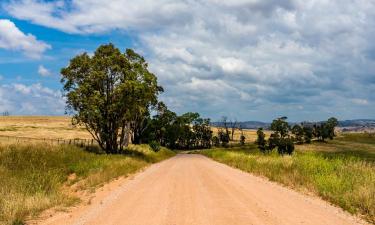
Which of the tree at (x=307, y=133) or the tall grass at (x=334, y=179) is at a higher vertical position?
the tree at (x=307, y=133)

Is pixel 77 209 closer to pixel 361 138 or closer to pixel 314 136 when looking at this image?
pixel 314 136

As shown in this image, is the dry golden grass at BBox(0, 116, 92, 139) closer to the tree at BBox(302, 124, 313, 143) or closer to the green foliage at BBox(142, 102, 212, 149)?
the green foliage at BBox(142, 102, 212, 149)

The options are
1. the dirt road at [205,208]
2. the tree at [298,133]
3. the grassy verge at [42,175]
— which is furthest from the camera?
the tree at [298,133]

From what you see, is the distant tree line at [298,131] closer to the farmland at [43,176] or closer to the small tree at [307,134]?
the small tree at [307,134]

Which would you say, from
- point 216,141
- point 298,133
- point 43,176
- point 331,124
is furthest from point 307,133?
point 43,176

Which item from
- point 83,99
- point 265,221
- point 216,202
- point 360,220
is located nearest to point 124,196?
point 216,202

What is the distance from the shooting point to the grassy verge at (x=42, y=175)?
12.9 m

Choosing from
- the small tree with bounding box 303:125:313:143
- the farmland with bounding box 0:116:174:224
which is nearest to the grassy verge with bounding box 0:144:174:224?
the farmland with bounding box 0:116:174:224

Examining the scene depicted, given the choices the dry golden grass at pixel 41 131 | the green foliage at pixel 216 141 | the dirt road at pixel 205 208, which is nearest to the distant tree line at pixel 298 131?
the green foliage at pixel 216 141

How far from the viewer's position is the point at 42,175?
20812 mm

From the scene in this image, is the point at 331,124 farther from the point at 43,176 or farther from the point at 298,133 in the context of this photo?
the point at 43,176

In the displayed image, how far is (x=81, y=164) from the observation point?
1109 inches

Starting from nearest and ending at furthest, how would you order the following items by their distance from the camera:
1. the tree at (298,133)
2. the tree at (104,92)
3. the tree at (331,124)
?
the tree at (104,92), the tree at (298,133), the tree at (331,124)

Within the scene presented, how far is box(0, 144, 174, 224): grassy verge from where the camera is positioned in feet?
42.4
